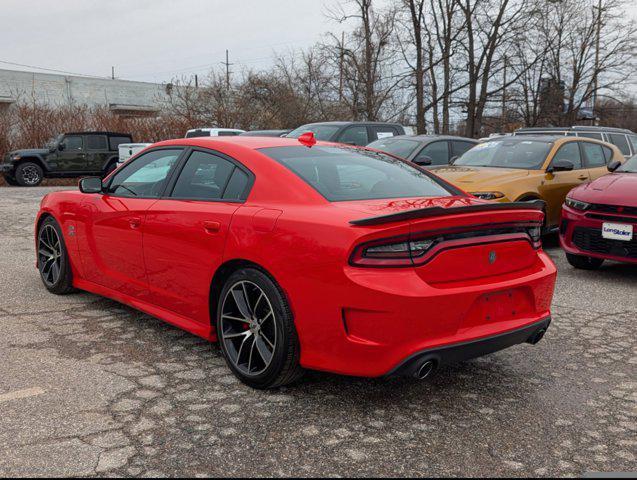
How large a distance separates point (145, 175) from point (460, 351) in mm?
2759

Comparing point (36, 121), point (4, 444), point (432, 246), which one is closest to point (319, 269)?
point (432, 246)

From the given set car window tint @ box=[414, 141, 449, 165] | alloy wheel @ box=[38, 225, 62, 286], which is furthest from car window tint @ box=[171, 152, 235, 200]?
car window tint @ box=[414, 141, 449, 165]

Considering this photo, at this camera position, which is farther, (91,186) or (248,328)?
(91,186)

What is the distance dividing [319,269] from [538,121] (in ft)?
125

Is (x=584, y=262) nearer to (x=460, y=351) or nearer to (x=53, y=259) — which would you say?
(x=460, y=351)

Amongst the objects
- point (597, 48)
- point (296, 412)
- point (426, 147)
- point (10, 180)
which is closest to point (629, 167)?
point (426, 147)

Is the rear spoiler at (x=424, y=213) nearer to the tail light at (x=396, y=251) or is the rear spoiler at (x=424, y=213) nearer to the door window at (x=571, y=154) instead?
the tail light at (x=396, y=251)

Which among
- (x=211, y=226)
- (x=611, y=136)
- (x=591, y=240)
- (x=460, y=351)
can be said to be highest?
(x=611, y=136)

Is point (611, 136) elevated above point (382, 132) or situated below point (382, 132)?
below

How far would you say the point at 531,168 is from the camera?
855 cm

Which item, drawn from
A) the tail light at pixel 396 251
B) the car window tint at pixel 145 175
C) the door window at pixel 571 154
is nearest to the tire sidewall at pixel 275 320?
the tail light at pixel 396 251

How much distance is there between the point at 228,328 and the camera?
12.2 feet

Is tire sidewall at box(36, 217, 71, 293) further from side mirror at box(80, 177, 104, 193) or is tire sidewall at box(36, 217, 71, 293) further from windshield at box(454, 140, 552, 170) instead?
windshield at box(454, 140, 552, 170)

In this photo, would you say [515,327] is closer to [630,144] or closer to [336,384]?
[336,384]
